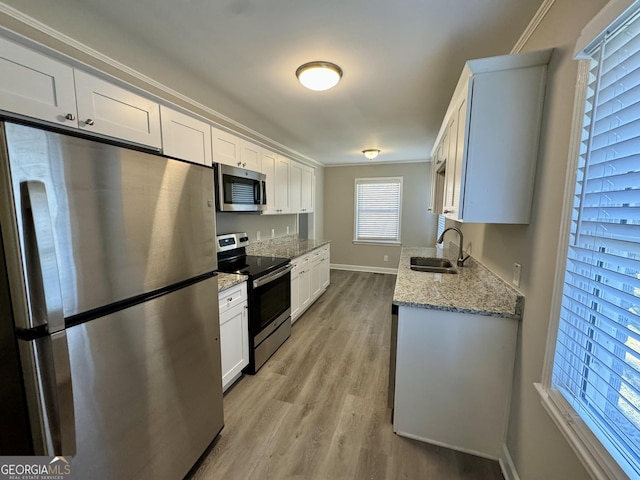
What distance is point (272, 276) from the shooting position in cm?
252

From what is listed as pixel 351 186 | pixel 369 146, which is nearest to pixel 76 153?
pixel 369 146

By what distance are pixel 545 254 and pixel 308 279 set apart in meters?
2.82

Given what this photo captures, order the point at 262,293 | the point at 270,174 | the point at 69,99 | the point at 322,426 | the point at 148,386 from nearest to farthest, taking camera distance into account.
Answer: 1. the point at 148,386
2. the point at 69,99
3. the point at 322,426
4. the point at 262,293
5. the point at 270,174

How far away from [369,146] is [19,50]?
3.84 meters

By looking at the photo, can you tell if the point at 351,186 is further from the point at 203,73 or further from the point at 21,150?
the point at 21,150

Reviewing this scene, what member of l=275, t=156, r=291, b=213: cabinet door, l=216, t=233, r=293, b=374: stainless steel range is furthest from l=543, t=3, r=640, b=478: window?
l=275, t=156, r=291, b=213: cabinet door

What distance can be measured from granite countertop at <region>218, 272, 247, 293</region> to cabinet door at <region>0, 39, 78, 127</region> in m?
1.24

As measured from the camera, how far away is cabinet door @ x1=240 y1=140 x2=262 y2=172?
269cm

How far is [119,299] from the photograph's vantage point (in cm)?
100

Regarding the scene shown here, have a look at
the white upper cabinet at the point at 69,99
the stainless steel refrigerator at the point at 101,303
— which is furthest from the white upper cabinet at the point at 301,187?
the stainless steel refrigerator at the point at 101,303

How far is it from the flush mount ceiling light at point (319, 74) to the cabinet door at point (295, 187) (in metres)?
1.94

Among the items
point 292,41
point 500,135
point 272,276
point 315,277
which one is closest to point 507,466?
point 500,135

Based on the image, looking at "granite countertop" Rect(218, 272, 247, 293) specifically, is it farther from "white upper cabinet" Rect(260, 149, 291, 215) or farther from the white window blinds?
the white window blinds

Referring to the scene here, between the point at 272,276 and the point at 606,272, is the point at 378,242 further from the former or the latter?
the point at 606,272
